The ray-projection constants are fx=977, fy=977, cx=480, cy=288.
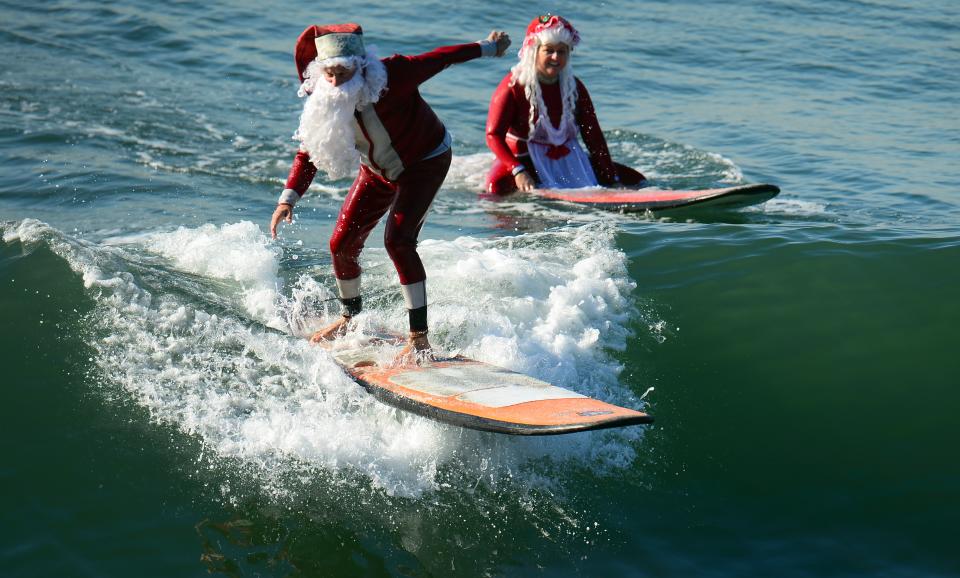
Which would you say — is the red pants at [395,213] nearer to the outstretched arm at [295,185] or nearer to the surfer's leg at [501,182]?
the outstretched arm at [295,185]

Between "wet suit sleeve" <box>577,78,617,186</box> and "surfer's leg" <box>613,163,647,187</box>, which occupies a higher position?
"wet suit sleeve" <box>577,78,617,186</box>

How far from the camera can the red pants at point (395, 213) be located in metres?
5.02

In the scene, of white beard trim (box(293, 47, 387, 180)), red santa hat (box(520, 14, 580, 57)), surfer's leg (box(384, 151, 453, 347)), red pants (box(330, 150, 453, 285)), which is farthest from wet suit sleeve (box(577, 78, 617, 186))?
white beard trim (box(293, 47, 387, 180))

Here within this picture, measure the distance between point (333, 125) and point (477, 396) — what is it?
1480 mm

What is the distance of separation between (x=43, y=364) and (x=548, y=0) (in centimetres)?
1505

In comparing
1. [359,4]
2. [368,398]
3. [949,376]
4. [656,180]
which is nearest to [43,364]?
[368,398]

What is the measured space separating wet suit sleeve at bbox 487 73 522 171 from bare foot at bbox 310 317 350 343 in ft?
12.7

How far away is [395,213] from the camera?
504 centimetres

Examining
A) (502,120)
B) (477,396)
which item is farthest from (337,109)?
(502,120)

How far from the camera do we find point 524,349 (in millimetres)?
5602

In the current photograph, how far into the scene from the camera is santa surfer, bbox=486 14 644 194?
8898mm

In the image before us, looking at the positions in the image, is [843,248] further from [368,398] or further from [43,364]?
[43,364]

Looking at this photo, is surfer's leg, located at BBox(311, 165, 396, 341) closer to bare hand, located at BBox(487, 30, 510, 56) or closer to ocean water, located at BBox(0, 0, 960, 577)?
ocean water, located at BBox(0, 0, 960, 577)

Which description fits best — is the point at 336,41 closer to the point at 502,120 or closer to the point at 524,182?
the point at 502,120
